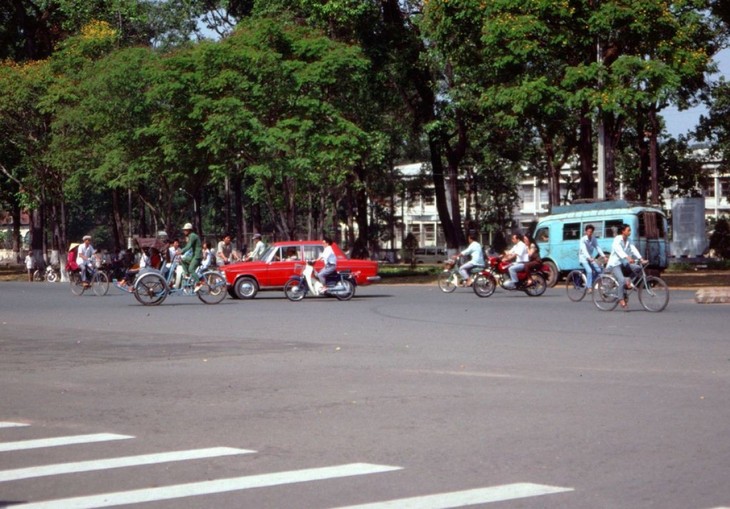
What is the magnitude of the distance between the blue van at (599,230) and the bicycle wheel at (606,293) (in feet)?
47.9

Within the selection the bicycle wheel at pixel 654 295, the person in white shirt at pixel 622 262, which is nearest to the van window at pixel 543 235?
the person in white shirt at pixel 622 262

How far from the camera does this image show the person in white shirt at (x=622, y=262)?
2459 cm

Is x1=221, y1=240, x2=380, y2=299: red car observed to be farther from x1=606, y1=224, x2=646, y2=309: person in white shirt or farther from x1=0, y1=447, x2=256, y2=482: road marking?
x1=0, y1=447, x2=256, y2=482: road marking

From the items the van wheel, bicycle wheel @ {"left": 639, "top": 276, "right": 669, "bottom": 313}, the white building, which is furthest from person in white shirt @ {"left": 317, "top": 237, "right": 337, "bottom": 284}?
the white building

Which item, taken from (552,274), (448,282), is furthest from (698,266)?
(448,282)

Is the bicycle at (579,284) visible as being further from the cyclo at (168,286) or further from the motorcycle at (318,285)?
the cyclo at (168,286)

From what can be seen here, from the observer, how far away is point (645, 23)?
123 ft

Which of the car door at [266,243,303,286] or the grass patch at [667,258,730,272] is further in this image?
the grass patch at [667,258,730,272]

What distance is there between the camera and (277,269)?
33.9m

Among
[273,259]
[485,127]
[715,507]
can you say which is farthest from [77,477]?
[485,127]

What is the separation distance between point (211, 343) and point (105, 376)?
14.3 feet

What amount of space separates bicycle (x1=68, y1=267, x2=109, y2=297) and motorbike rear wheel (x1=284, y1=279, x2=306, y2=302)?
7906 millimetres

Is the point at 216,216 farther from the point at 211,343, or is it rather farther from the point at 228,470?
the point at 228,470

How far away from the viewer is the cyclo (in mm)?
29438
